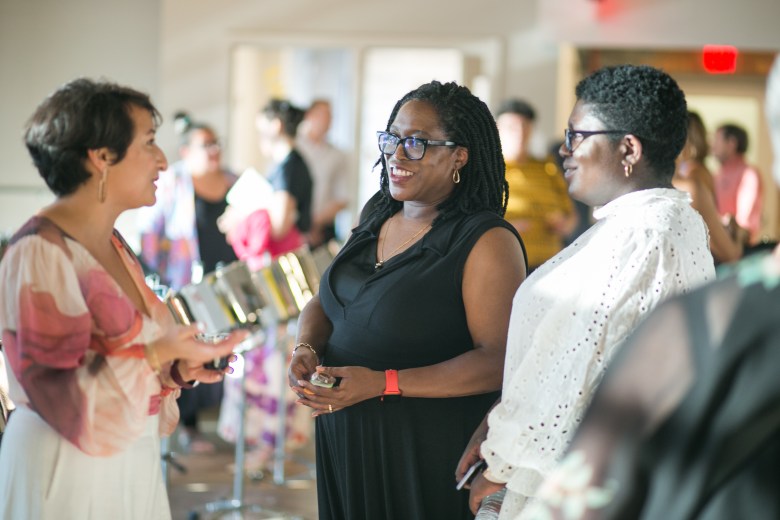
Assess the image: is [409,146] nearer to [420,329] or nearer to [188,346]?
[420,329]

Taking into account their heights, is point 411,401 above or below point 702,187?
below

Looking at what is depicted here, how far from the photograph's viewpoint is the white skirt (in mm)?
1699

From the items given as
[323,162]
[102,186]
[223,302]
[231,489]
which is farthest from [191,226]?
[102,186]

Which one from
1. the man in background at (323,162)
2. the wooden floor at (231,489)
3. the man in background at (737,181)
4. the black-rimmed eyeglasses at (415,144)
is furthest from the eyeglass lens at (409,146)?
the man in background at (737,181)

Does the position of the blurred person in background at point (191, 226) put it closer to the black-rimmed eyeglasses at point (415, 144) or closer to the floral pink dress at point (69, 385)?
the black-rimmed eyeglasses at point (415, 144)

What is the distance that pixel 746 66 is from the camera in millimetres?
10609

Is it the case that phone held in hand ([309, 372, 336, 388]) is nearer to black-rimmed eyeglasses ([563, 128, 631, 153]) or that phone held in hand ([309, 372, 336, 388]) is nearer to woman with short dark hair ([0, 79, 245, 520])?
woman with short dark hair ([0, 79, 245, 520])

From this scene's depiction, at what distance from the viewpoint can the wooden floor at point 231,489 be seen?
4098 millimetres

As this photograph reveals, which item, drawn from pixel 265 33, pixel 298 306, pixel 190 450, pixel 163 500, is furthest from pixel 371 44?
pixel 163 500

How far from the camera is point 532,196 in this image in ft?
15.8

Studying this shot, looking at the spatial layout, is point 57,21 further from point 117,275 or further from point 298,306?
point 117,275

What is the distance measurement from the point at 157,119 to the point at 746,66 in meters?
9.70

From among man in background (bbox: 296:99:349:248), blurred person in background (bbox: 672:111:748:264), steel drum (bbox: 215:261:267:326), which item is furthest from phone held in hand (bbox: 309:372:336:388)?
man in background (bbox: 296:99:349:248)

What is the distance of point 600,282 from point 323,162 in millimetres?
4951
